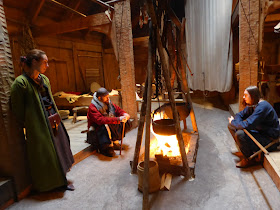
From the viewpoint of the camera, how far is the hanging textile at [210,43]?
6.46 m

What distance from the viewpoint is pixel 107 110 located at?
4352 millimetres

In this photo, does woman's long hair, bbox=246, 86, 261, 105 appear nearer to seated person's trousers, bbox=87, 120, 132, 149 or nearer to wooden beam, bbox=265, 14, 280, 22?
seated person's trousers, bbox=87, 120, 132, 149

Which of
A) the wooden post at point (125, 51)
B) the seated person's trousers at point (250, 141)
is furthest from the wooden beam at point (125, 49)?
the seated person's trousers at point (250, 141)

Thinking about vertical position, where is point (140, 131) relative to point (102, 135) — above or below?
above

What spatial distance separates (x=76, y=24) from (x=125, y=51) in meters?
1.84

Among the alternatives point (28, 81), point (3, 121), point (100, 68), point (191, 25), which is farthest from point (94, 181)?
point (100, 68)

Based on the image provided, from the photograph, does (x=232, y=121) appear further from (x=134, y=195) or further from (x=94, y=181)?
(x=94, y=181)

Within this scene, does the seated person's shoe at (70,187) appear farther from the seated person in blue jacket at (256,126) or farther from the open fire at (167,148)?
the seated person in blue jacket at (256,126)

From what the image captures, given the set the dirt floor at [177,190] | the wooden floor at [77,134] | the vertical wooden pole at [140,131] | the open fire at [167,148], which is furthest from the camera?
the wooden floor at [77,134]

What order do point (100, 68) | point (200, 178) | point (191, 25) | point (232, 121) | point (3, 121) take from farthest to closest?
point (100, 68), point (191, 25), point (232, 121), point (200, 178), point (3, 121)

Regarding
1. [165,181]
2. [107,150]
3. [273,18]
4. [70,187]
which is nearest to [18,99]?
[70,187]

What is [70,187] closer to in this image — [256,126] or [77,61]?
[256,126]

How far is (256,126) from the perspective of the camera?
121 inches

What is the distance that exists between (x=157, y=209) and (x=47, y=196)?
166 cm
